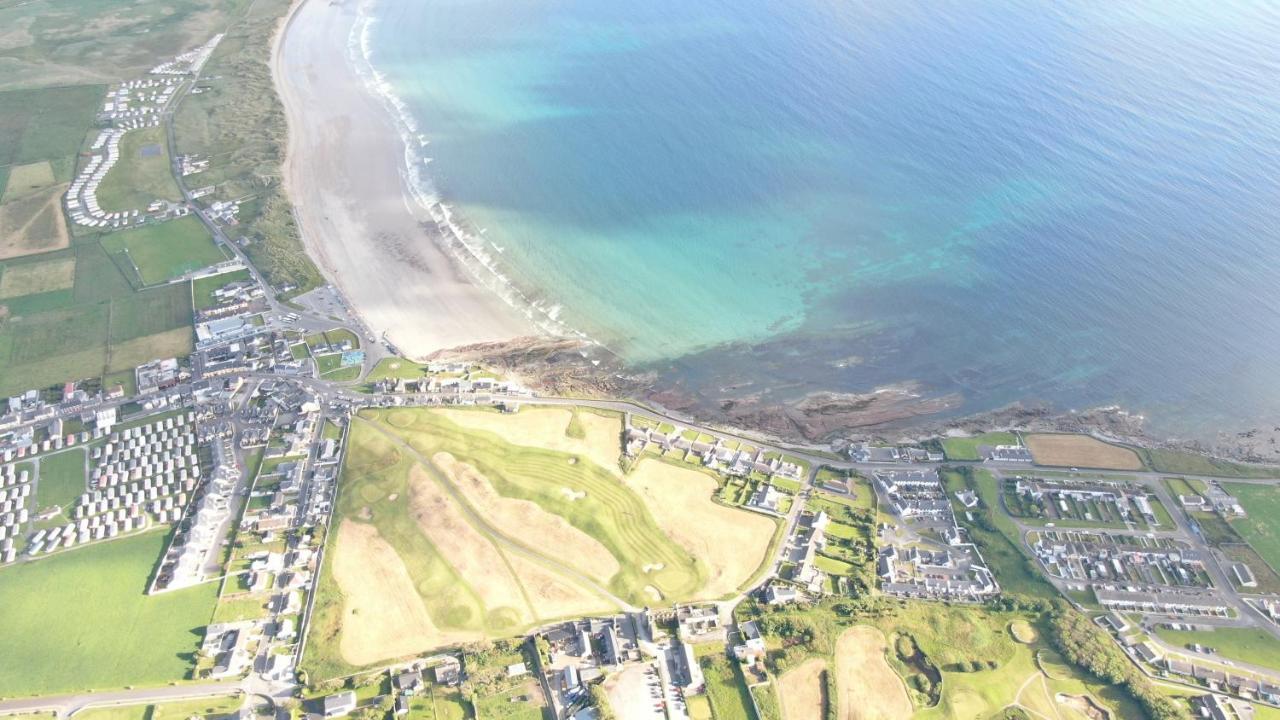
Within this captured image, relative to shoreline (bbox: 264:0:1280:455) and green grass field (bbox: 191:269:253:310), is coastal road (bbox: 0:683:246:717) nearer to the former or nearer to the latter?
shoreline (bbox: 264:0:1280:455)

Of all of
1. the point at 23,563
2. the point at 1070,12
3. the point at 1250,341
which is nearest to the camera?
the point at 23,563

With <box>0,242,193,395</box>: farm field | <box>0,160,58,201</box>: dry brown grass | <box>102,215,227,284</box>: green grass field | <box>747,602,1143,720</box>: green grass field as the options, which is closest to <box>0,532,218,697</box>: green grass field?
<box>0,242,193,395</box>: farm field

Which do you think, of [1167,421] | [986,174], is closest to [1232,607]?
[1167,421]

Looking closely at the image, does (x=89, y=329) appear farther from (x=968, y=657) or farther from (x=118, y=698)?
(x=968, y=657)

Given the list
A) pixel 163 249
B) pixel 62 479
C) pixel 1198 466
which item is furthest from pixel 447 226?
pixel 1198 466

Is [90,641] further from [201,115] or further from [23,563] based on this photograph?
[201,115]

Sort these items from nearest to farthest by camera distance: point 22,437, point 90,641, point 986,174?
point 90,641 < point 22,437 < point 986,174
